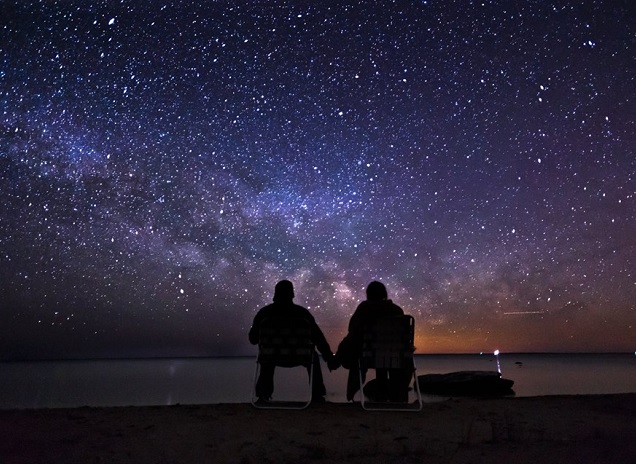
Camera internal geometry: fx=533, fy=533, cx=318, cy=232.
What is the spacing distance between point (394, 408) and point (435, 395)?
173 inches

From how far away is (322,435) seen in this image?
458 cm

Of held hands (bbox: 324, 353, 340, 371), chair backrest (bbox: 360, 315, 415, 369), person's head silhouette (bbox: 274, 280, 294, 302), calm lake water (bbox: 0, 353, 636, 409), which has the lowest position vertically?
calm lake water (bbox: 0, 353, 636, 409)

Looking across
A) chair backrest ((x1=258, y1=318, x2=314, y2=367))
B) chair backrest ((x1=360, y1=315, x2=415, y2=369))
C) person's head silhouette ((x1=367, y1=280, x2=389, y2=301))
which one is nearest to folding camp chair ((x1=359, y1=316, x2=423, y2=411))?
chair backrest ((x1=360, y1=315, x2=415, y2=369))

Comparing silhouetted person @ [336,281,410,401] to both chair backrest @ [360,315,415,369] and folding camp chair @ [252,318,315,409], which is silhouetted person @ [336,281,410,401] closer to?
chair backrest @ [360,315,415,369]

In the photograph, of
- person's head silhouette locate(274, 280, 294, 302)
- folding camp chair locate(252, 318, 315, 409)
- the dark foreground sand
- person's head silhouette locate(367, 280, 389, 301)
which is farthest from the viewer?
person's head silhouette locate(367, 280, 389, 301)

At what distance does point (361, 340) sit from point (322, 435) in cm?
233

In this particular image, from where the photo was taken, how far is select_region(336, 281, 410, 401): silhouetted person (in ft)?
22.7

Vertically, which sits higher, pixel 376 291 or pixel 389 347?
pixel 376 291

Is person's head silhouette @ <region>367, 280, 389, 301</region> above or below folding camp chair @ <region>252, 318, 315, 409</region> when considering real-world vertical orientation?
above

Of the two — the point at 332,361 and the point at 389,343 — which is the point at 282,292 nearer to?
the point at 332,361

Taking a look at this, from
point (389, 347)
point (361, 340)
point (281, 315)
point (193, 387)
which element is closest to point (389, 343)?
point (389, 347)

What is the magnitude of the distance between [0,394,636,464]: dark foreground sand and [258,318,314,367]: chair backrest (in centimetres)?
67

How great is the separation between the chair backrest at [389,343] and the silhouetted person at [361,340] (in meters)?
0.10

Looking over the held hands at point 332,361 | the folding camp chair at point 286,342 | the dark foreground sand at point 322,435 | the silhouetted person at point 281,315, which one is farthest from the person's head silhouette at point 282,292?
the dark foreground sand at point 322,435
